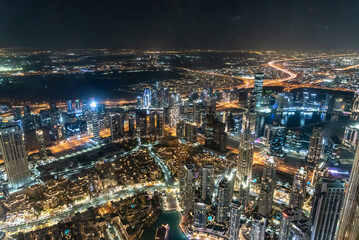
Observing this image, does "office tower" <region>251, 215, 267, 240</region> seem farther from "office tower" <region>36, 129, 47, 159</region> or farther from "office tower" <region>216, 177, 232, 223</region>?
"office tower" <region>36, 129, 47, 159</region>

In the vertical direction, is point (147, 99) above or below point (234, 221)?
above

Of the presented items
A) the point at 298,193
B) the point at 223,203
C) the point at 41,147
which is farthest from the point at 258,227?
the point at 41,147

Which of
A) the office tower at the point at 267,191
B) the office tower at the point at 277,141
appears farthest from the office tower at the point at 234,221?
the office tower at the point at 277,141

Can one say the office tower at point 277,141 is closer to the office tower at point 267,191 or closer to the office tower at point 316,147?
the office tower at point 316,147

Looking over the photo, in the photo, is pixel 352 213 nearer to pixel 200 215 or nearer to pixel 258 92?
pixel 200 215

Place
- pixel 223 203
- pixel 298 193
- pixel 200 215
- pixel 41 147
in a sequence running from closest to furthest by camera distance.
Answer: pixel 200 215, pixel 223 203, pixel 298 193, pixel 41 147

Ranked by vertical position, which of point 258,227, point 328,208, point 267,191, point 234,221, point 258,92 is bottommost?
point 234,221

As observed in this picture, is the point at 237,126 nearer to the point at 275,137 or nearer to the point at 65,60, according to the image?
the point at 275,137

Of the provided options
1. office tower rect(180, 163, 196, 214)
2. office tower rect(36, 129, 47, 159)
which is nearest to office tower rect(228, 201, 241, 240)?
office tower rect(180, 163, 196, 214)
